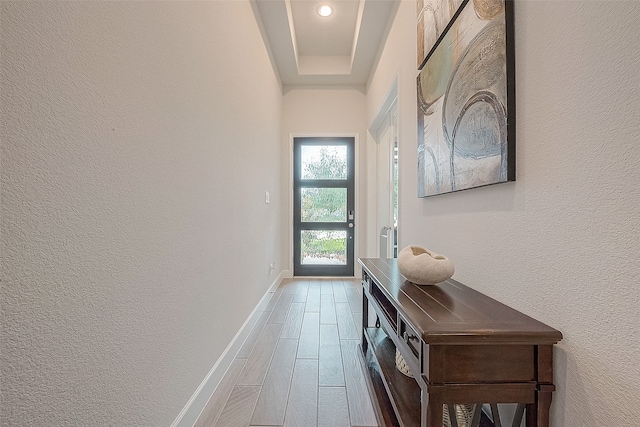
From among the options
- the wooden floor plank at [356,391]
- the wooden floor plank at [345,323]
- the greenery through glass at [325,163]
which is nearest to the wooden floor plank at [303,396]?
the wooden floor plank at [356,391]

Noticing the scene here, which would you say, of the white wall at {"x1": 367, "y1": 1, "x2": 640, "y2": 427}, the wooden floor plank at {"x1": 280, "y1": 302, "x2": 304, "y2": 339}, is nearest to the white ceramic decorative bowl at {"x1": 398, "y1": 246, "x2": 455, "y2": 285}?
the white wall at {"x1": 367, "y1": 1, "x2": 640, "y2": 427}

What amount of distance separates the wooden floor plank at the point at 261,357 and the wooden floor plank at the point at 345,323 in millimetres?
533

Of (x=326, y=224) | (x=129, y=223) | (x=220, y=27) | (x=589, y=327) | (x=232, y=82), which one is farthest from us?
(x=326, y=224)

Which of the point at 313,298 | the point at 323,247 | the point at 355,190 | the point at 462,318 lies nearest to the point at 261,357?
the point at 313,298

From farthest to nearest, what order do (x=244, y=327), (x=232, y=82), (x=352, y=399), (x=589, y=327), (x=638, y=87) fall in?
1. (x=244, y=327)
2. (x=232, y=82)
3. (x=352, y=399)
4. (x=589, y=327)
5. (x=638, y=87)

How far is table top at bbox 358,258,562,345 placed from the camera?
30.2 inches

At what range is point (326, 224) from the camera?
4.15 meters

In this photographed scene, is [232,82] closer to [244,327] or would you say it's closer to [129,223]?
[129,223]

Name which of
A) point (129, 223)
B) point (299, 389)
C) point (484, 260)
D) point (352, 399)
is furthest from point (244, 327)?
point (484, 260)

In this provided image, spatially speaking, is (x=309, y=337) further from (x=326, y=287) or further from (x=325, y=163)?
(x=325, y=163)

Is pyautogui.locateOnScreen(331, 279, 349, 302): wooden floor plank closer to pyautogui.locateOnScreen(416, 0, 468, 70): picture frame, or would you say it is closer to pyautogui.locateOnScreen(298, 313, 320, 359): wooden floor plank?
pyautogui.locateOnScreen(298, 313, 320, 359): wooden floor plank

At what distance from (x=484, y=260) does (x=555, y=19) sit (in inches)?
33.4

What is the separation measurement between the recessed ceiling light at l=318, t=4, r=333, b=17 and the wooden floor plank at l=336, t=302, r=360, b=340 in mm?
3134

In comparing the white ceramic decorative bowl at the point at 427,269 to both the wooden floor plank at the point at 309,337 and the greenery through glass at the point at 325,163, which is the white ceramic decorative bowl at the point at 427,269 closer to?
the wooden floor plank at the point at 309,337
